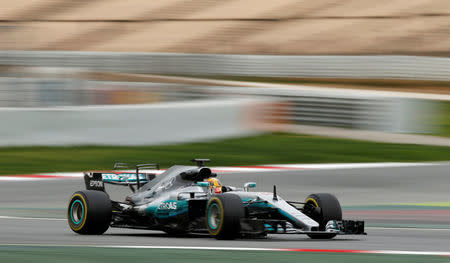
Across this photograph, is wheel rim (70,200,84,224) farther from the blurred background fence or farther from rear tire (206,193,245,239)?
the blurred background fence

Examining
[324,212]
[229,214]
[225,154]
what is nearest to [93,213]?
[229,214]

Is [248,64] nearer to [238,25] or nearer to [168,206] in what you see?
[238,25]

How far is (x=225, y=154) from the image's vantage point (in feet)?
53.9

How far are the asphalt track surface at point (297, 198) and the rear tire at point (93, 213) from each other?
144 millimetres

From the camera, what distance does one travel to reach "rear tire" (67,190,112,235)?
8.98 metres

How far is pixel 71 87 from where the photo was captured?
1914 centimetres

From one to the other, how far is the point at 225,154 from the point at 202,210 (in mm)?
7768

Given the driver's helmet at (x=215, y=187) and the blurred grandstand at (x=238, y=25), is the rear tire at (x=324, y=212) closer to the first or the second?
the driver's helmet at (x=215, y=187)

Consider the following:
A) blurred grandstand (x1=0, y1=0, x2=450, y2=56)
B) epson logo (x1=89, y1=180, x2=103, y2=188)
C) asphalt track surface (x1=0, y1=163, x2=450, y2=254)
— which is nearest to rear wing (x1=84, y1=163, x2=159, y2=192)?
epson logo (x1=89, y1=180, x2=103, y2=188)

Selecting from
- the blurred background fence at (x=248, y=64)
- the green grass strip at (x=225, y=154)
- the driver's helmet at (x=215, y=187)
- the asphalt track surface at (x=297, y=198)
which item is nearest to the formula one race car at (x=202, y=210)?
the driver's helmet at (x=215, y=187)

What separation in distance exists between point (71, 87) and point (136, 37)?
68.8 ft

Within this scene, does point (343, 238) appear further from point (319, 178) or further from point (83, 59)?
point (83, 59)

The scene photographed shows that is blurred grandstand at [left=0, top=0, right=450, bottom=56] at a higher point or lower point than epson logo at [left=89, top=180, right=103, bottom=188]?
higher

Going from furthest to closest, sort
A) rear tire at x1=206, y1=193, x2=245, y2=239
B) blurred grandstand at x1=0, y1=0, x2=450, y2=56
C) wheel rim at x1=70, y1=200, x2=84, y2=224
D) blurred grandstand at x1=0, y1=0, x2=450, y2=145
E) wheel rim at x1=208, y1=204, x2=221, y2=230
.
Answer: blurred grandstand at x1=0, y1=0, x2=450, y2=56 < blurred grandstand at x1=0, y1=0, x2=450, y2=145 < wheel rim at x1=70, y1=200, x2=84, y2=224 < wheel rim at x1=208, y1=204, x2=221, y2=230 < rear tire at x1=206, y1=193, x2=245, y2=239
